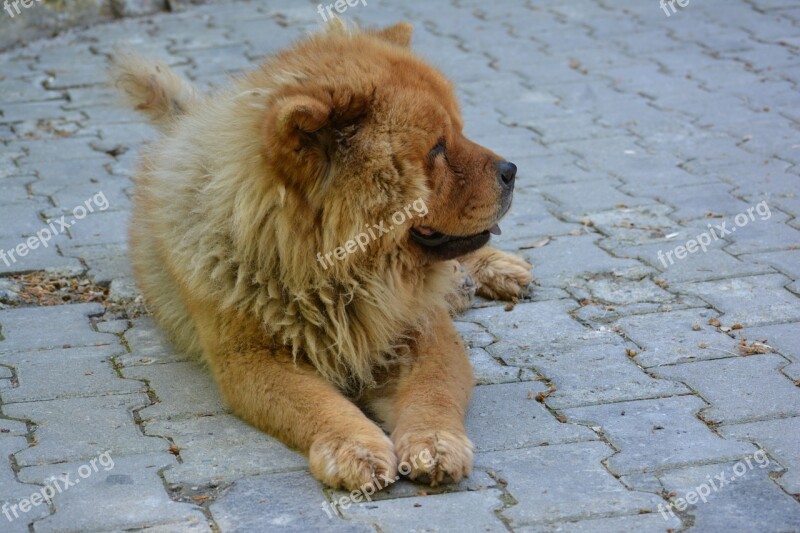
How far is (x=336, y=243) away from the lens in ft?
12.1

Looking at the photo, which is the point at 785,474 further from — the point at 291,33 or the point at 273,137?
the point at 291,33

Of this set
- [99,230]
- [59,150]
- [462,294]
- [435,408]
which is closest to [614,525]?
[435,408]

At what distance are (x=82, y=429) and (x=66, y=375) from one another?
517 millimetres

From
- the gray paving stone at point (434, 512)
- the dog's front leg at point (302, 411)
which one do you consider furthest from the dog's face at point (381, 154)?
the gray paving stone at point (434, 512)

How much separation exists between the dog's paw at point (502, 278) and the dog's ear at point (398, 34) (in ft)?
3.80

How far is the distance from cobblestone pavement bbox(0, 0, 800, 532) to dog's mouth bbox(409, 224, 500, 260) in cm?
→ 57

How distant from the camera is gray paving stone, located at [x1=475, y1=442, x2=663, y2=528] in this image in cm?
321

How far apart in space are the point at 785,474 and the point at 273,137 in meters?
1.92

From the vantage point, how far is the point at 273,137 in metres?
3.49

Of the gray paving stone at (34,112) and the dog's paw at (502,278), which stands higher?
the gray paving stone at (34,112)

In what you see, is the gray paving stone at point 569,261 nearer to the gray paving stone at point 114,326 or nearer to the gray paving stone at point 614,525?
the gray paving stone at point 114,326
